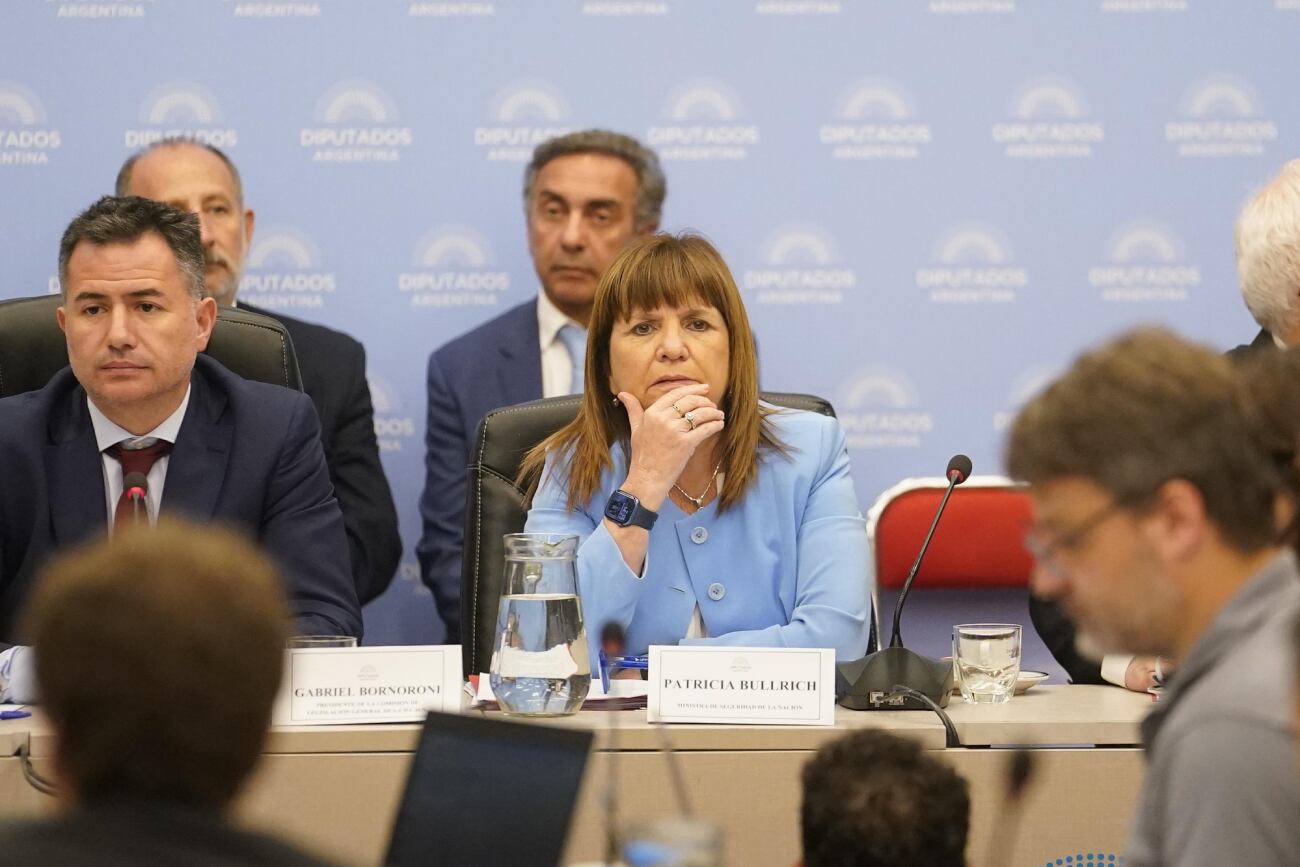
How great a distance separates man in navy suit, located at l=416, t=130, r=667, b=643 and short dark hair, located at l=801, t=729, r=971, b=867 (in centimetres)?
309

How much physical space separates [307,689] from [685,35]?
287 centimetres

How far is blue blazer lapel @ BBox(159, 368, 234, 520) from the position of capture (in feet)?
10.1

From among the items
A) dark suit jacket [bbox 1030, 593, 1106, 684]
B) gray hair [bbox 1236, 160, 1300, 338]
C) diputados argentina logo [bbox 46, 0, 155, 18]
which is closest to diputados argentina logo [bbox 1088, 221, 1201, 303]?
gray hair [bbox 1236, 160, 1300, 338]

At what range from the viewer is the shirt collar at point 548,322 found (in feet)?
14.7

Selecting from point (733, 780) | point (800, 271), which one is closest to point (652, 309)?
point (733, 780)

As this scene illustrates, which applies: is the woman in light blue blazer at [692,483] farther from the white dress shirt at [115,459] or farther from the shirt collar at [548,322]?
the shirt collar at [548,322]

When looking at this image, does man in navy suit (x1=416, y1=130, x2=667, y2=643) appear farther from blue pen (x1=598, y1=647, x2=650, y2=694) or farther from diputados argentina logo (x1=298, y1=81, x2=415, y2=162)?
blue pen (x1=598, y1=647, x2=650, y2=694)

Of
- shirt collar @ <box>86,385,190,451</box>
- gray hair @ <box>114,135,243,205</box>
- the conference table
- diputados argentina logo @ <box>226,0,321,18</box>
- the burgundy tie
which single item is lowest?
the conference table

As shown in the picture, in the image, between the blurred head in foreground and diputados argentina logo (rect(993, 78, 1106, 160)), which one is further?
diputados argentina logo (rect(993, 78, 1106, 160))

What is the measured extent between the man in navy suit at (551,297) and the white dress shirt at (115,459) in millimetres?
1307

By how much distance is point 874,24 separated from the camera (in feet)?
15.4

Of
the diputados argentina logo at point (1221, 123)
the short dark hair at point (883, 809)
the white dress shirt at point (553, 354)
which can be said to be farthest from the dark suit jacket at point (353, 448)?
the short dark hair at point (883, 809)

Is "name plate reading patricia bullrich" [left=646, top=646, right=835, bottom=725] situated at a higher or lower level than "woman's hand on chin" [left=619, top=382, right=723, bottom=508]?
lower

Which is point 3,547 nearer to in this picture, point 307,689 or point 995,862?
point 307,689
